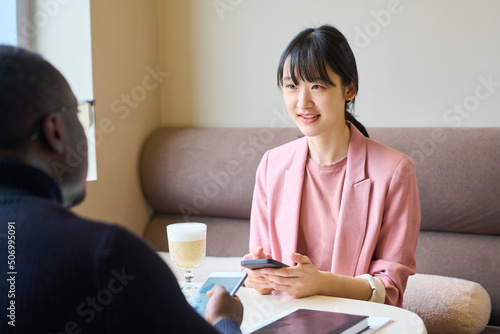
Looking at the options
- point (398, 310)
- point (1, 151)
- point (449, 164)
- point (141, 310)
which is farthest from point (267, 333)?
point (449, 164)

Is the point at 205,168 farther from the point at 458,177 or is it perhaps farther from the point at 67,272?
the point at 67,272

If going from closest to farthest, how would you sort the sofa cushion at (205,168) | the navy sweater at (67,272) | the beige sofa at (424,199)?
the navy sweater at (67,272) → the beige sofa at (424,199) → the sofa cushion at (205,168)

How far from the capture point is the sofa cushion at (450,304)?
1752 mm

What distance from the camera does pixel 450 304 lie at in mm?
1771

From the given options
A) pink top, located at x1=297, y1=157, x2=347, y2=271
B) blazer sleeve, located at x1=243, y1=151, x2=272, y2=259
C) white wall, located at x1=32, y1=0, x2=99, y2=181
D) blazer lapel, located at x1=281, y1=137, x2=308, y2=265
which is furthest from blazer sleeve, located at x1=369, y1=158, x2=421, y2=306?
white wall, located at x1=32, y1=0, x2=99, y2=181

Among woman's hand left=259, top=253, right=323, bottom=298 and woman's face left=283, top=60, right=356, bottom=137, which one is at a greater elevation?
woman's face left=283, top=60, right=356, bottom=137

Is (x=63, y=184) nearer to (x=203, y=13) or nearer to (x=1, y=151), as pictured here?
(x=1, y=151)

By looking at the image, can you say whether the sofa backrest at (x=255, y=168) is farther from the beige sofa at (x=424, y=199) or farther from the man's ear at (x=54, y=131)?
the man's ear at (x=54, y=131)

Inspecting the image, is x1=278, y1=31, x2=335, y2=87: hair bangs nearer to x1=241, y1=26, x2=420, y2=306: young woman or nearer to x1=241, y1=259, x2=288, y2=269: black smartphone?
x1=241, y1=26, x2=420, y2=306: young woman

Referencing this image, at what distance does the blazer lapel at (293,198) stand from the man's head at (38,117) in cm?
100

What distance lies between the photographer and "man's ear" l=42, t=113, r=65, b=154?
1.96 ft

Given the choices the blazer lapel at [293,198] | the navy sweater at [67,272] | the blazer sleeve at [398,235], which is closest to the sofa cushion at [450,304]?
the blazer sleeve at [398,235]

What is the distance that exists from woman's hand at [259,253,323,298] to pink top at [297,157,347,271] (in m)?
0.30

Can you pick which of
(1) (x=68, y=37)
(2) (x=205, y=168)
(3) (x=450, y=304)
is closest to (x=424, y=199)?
(3) (x=450, y=304)
